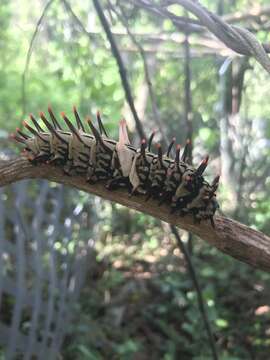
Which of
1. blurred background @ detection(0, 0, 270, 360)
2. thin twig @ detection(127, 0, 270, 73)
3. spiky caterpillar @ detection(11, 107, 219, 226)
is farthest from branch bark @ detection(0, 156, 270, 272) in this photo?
blurred background @ detection(0, 0, 270, 360)

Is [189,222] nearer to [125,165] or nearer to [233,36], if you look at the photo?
[125,165]

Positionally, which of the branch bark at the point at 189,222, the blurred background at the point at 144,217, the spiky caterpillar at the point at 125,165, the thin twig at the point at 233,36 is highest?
the blurred background at the point at 144,217

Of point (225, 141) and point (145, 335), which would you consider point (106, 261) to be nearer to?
point (145, 335)

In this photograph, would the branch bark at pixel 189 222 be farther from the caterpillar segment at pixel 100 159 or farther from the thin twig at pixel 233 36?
the thin twig at pixel 233 36

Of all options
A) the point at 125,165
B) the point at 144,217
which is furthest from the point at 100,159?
the point at 144,217

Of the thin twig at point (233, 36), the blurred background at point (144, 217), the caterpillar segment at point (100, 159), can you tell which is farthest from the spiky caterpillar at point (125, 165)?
the blurred background at point (144, 217)

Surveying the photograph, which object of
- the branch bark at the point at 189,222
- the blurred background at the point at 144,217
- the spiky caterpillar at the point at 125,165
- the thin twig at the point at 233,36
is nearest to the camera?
the thin twig at the point at 233,36

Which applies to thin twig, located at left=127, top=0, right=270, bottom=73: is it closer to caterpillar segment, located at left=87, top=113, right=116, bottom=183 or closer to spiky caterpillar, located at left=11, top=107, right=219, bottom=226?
spiky caterpillar, located at left=11, top=107, right=219, bottom=226
